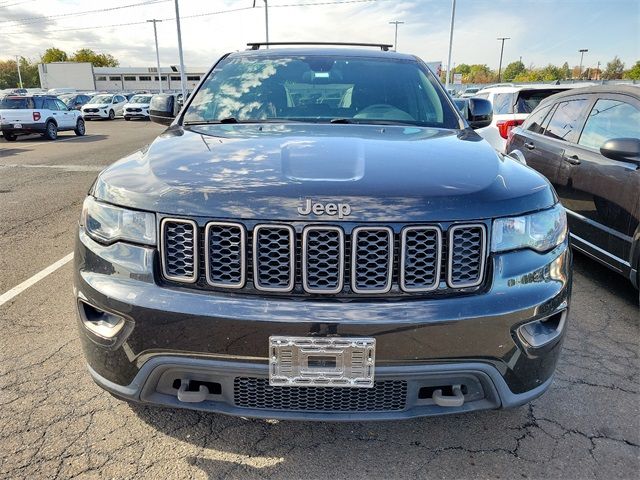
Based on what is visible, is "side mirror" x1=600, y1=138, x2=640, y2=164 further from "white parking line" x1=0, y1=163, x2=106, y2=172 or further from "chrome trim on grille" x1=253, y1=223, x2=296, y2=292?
"white parking line" x1=0, y1=163, x2=106, y2=172

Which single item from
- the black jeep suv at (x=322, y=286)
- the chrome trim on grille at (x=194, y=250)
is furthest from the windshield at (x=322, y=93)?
the chrome trim on grille at (x=194, y=250)

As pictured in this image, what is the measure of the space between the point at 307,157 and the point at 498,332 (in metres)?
1.01

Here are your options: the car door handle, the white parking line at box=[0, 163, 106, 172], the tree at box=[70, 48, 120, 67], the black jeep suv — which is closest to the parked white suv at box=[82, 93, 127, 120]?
the white parking line at box=[0, 163, 106, 172]

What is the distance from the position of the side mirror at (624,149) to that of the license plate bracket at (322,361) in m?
2.89

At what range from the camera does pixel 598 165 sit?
409 centimetres

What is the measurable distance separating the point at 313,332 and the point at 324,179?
558 mm

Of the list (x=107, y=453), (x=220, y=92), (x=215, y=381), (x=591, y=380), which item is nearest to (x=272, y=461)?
(x=215, y=381)

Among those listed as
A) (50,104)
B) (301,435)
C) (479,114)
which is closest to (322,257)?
(301,435)

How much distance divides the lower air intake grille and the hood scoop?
79cm

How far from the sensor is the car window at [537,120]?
5415 millimetres

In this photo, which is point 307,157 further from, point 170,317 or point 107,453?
point 107,453

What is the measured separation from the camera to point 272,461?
2.16m

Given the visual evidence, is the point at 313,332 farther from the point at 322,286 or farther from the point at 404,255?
the point at 404,255

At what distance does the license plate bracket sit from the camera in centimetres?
177
